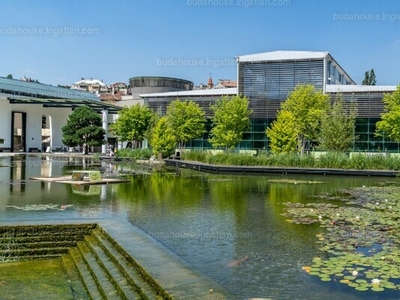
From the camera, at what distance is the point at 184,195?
56.7ft

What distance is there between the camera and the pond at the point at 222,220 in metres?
6.65

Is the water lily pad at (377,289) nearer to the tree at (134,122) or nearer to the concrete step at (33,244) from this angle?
the concrete step at (33,244)

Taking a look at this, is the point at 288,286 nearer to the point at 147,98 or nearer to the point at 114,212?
the point at 114,212

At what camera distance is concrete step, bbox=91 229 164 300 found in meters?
5.81

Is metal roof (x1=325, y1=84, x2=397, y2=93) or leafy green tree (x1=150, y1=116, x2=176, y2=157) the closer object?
leafy green tree (x1=150, y1=116, x2=176, y2=157)

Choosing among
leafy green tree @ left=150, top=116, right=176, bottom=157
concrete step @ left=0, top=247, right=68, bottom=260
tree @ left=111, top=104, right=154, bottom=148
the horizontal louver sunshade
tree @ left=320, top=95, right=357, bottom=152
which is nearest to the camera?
concrete step @ left=0, top=247, right=68, bottom=260

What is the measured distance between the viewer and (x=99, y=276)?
23.1 feet

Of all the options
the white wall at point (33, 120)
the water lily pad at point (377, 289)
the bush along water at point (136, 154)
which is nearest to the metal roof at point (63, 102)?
the white wall at point (33, 120)

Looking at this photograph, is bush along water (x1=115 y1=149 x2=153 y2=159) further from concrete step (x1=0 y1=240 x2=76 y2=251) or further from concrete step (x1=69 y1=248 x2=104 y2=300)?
concrete step (x1=69 y1=248 x2=104 y2=300)

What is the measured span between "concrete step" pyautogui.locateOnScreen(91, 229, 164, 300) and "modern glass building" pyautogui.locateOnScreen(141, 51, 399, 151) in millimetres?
41882

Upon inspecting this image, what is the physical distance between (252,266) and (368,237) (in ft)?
11.2

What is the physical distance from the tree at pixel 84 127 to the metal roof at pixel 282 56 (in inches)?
754

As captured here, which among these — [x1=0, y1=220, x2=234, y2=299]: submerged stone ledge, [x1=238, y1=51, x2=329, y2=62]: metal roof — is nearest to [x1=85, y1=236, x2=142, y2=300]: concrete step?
[x1=0, y1=220, x2=234, y2=299]: submerged stone ledge

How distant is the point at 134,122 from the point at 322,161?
86.2 feet
